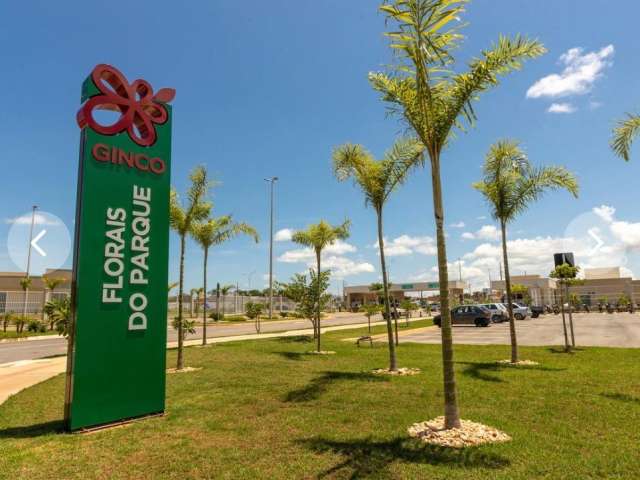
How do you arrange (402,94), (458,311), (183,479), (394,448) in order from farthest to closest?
(458,311) → (402,94) → (394,448) → (183,479)

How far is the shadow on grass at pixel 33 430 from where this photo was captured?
657 cm

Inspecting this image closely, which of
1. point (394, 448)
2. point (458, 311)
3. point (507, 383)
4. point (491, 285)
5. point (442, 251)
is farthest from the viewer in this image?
point (491, 285)

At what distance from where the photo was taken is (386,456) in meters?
5.28

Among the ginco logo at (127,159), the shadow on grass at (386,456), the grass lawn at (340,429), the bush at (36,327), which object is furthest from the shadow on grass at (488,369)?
the bush at (36,327)

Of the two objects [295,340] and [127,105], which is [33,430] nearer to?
[127,105]

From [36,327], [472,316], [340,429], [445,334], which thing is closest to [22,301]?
[36,327]

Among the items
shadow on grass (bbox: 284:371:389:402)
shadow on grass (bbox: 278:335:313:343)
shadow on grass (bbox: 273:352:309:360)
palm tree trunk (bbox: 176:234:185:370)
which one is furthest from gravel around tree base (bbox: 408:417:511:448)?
shadow on grass (bbox: 278:335:313:343)

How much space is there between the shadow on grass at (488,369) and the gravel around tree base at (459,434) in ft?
14.4

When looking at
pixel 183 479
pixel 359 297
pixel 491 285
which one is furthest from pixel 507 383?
pixel 491 285

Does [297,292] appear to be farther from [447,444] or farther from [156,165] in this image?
[447,444]

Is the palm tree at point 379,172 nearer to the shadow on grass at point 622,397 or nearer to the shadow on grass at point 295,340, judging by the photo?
the shadow on grass at point 622,397

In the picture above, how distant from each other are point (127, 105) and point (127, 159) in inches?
42.3

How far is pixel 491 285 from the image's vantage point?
104812mm

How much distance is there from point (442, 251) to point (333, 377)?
241 inches
